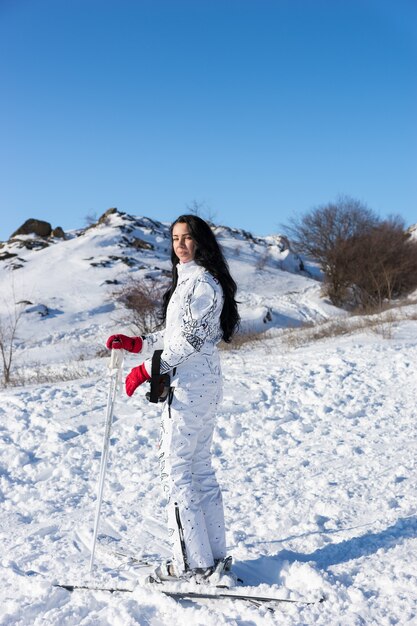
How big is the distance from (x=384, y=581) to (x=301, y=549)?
0.60m

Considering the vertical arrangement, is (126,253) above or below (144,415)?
above

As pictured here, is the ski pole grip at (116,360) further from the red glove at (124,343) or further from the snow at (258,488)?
the snow at (258,488)

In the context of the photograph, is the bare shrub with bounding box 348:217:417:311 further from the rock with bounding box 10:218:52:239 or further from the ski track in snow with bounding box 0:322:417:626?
the rock with bounding box 10:218:52:239

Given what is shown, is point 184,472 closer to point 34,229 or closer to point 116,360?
point 116,360

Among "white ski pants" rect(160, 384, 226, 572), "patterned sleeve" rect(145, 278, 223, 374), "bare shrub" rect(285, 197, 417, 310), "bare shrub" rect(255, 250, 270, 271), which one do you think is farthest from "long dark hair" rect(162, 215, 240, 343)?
"bare shrub" rect(255, 250, 270, 271)

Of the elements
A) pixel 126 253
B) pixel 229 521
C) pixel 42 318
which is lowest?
pixel 229 521

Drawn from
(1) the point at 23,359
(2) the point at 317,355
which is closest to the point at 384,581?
(2) the point at 317,355

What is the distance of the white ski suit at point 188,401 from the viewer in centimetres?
254

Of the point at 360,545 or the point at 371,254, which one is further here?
the point at 371,254

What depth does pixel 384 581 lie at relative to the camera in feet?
8.33

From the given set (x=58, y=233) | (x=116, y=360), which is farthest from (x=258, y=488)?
(x=58, y=233)

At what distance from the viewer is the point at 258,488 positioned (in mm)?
4105

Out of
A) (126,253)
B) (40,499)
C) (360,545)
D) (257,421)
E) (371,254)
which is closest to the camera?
(360,545)

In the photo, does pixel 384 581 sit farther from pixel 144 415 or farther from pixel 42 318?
pixel 42 318
